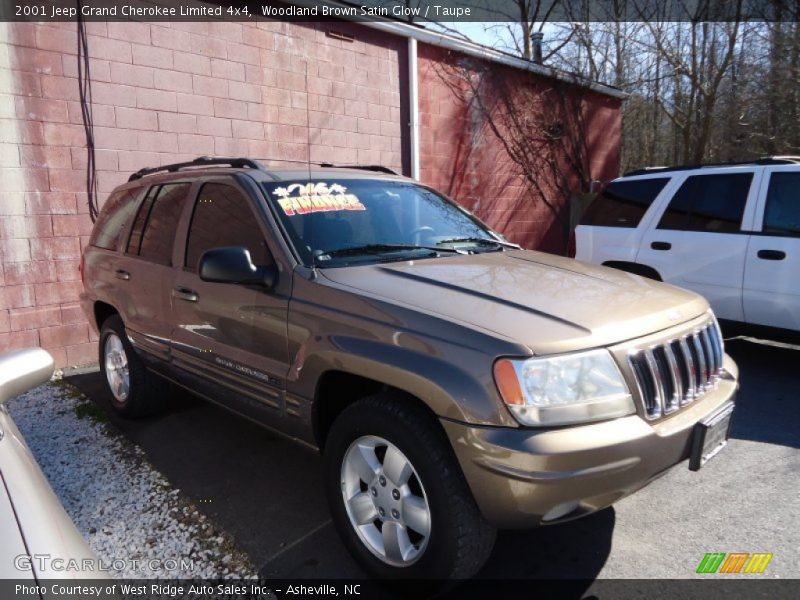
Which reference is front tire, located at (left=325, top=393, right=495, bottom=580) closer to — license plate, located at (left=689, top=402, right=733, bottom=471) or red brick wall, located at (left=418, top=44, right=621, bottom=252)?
license plate, located at (left=689, top=402, right=733, bottom=471)

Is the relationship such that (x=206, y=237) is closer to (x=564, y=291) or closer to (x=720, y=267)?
(x=564, y=291)

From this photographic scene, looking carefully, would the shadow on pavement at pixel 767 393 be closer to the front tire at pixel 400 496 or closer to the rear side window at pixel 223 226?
the front tire at pixel 400 496

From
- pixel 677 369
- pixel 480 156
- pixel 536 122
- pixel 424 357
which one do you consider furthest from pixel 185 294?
pixel 536 122

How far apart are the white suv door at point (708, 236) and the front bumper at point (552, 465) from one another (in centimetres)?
368

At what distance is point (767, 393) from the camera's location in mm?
4844

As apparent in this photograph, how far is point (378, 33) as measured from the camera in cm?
872

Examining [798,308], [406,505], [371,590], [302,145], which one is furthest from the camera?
[302,145]

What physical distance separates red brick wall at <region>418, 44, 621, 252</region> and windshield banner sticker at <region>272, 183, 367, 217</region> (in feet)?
20.6

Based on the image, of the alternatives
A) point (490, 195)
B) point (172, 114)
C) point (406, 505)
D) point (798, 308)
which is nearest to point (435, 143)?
point (490, 195)

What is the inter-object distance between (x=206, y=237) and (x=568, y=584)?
268 cm

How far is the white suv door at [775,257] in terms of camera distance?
16.2 feet

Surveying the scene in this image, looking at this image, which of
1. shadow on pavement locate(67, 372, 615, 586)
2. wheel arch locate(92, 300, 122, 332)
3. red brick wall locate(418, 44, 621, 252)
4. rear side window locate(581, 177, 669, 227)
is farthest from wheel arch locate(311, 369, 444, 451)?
red brick wall locate(418, 44, 621, 252)

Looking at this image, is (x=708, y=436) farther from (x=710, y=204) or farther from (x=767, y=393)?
(x=710, y=204)

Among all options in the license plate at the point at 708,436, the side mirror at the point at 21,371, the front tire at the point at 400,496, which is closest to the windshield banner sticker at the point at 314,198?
the front tire at the point at 400,496
